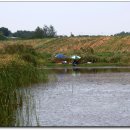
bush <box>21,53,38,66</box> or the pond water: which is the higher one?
bush <box>21,53,38,66</box>

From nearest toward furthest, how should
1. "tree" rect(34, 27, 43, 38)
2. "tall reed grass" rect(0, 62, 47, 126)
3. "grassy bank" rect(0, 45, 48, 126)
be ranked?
1. "tall reed grass" rect(0, 62, 47, 126)
2. "grassy bank" rect(0, 45, 48, 126)
3. "tree" rect(34, 27, 43, 38)

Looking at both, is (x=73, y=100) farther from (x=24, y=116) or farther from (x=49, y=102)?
(x=24, y=116)

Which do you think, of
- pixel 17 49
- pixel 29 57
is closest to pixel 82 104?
pixel 29 57

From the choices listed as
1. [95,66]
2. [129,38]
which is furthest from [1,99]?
[129,38]

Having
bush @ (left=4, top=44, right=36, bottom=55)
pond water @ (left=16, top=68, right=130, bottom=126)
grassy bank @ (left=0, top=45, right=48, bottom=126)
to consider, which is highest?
bush @ (left=4, top=44, right=36, bottom=55)

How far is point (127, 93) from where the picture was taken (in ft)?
80.5

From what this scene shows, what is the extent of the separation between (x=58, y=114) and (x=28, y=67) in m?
6.69

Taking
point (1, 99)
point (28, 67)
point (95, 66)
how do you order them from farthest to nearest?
point (95, 66)
point (28, 67)
point (1, 99)

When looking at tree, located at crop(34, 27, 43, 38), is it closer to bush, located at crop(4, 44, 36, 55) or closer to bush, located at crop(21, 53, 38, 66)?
bush, located at crop(4, 44, 36, 55)

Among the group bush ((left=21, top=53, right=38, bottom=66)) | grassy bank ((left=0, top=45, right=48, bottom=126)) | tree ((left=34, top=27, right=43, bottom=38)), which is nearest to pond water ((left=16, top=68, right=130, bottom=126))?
grassy bank ((left=0, top=45, right=48, bottom=126))

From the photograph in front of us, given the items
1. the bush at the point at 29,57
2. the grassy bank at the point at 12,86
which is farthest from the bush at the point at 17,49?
the grassy bank at the point at 12,86

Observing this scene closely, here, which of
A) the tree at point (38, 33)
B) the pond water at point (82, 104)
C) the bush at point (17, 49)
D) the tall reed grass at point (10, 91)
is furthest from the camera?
the tree at point (38, 33)

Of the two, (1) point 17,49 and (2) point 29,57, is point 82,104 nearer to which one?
(2) point 29,57

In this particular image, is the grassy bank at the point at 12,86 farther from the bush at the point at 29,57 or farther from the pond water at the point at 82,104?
the bush at the point at 29,57
